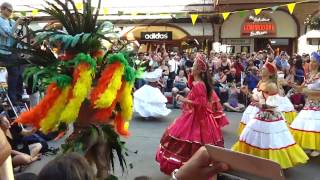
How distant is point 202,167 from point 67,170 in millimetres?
514

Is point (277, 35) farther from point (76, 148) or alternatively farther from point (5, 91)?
point (76, 148)

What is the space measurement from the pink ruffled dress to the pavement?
15.0 inches

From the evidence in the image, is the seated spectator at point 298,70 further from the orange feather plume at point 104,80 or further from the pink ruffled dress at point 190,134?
the orange feather plume at point 104,80

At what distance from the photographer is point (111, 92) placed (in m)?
3.36

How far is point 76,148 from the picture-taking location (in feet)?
11.0

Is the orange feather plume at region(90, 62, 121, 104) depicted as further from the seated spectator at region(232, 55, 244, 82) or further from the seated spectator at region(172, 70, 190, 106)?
the seated spectator at region(232, 55, 244, 82)

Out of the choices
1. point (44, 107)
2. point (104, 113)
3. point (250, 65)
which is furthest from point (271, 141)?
point (250, 65)

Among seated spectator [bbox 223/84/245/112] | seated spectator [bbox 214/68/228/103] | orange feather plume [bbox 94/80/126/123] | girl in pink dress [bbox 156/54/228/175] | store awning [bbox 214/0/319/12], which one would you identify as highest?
store awning [bbox 214/0/319/12]

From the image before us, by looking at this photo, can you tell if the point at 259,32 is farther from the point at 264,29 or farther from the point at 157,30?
the point at 157,30

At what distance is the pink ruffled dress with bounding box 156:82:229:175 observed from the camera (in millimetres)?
5805

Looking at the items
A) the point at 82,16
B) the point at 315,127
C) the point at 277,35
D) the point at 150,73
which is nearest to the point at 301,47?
the point at 277,35

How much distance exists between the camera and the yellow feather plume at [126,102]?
3562 mm

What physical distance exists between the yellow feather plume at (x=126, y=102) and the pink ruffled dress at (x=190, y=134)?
227cm

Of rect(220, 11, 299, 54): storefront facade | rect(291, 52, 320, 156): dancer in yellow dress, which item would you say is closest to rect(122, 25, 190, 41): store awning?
rect(220, 11, 299, 54): storefront facade
